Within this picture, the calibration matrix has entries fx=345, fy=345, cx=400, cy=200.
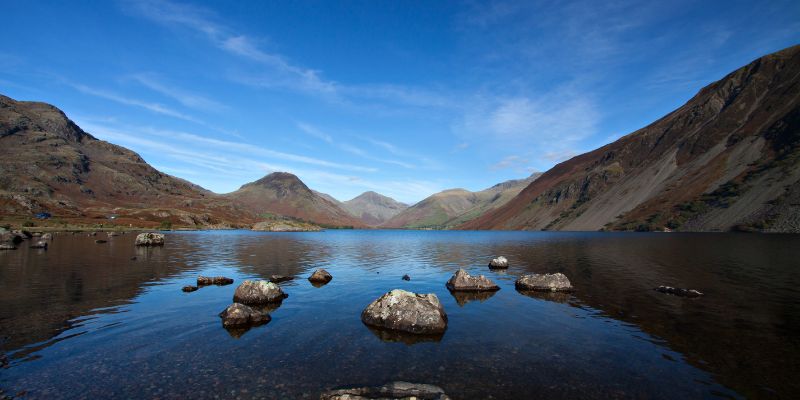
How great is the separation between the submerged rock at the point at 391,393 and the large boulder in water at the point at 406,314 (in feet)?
27.3

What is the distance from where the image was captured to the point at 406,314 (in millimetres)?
22109

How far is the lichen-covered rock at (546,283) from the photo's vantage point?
110 ft

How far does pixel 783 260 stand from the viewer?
5131 centimetres

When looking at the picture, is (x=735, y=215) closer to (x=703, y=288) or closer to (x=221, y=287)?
(x=703, y=288)

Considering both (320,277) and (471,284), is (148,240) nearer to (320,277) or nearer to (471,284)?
(320,277)

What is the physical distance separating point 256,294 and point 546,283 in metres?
26.9

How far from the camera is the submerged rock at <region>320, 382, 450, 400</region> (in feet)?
39.2

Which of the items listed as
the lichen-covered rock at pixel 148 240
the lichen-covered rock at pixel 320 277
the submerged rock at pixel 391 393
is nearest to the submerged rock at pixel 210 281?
the lichen-covered rock at pixel 320 277

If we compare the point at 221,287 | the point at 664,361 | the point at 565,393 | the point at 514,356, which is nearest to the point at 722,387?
the point at 664,361

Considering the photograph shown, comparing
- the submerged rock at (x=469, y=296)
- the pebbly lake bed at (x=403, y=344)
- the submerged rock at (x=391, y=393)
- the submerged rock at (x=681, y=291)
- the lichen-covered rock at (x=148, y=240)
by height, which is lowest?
the submerged rock at (x=469, y=296)

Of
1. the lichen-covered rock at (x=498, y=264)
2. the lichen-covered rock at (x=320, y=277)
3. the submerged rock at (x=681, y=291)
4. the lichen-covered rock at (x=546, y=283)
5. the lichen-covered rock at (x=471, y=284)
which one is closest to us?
the submerged rock at (x=681, y=291)

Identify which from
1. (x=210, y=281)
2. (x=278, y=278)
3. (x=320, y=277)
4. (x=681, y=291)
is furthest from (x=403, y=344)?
(x=681, y=291)

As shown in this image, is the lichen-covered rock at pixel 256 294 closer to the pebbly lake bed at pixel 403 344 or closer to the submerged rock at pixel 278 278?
the pebbly lake bed at pixel 403 344

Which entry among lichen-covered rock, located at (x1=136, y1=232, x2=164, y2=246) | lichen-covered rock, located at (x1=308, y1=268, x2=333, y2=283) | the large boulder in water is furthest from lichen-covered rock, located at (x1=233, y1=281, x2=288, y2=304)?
lichen-covered rock, located at (x1=136, y1=232, x2=164, y2=246)
